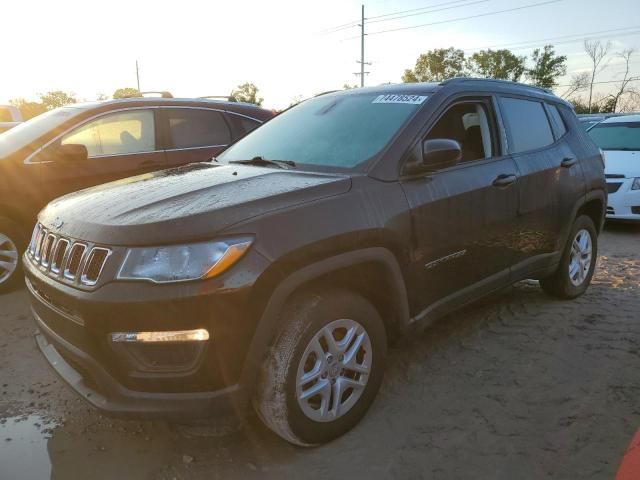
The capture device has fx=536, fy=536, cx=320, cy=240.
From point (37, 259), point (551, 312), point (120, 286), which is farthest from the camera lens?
point (551, 312)

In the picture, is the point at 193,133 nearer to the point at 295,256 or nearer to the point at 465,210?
the point at 465,210

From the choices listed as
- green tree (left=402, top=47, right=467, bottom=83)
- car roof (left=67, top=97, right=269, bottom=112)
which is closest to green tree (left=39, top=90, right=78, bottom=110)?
green tree (left=402, top=47, right=467, bottom=83)

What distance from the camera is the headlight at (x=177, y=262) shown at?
2113 mm

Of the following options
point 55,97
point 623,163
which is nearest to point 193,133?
point 623,163

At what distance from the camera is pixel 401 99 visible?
131 inches

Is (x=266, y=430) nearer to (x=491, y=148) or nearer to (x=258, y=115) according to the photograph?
(x=491, y=148)

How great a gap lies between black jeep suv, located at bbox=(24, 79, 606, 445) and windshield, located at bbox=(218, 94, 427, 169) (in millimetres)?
13

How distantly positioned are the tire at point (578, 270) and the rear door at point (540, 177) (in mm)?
231

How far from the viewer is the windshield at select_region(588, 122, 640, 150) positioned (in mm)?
8625

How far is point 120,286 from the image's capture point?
211 centimetres

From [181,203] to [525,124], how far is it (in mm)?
2777

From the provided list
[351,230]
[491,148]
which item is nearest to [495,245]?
[491,148]

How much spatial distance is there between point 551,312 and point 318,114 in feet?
8.10

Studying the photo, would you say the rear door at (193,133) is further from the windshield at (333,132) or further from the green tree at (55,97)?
the green tree at (55,97)
